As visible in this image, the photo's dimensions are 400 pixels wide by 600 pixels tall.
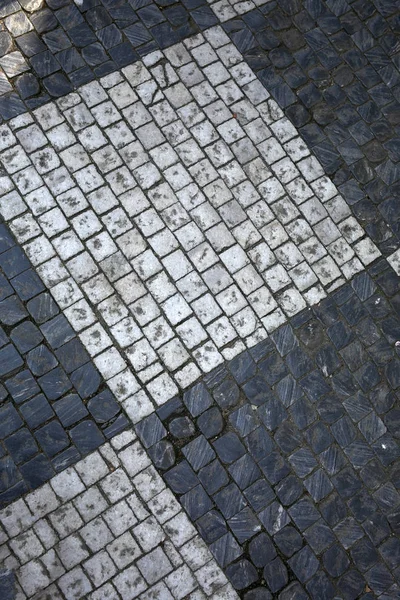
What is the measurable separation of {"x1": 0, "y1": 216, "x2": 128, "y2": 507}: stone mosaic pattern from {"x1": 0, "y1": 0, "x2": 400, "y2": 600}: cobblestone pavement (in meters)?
0.02

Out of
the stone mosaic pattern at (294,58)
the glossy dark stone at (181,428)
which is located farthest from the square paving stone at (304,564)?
the stone mosaic pattern at (294,58)

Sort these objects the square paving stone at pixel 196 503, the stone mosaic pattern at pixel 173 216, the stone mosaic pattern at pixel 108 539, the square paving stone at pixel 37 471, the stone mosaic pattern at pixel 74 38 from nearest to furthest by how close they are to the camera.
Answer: the stone mosaic pattern at pixel 108 539
the square paving stone at pixel 37 471
the square paving stone at pixel 196 503
the stone mosaic pattern at pixel 173 216
the stone mosaic pattern at pixel 74 38

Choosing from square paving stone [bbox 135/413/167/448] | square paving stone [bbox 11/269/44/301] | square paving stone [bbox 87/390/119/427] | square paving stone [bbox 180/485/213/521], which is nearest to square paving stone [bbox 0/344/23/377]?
square paving stone [bbox 11/269/44/301]

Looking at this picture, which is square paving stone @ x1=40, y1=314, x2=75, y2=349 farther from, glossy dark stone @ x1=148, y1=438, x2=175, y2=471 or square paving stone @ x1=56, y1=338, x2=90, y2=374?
glossy dark stone @ x1=148, y1=438, x2=175, y2=471

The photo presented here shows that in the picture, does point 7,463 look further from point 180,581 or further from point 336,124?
point 336,124

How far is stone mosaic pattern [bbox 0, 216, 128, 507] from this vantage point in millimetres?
4664

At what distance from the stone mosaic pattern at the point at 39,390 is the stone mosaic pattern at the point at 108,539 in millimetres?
145

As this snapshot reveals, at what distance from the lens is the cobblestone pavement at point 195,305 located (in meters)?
4.67

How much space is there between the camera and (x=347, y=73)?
5766 millimetres

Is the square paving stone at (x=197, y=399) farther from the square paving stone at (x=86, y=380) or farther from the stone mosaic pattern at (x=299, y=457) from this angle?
the square paving stone at (x=86, y=380)

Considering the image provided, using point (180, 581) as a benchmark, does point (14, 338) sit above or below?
above

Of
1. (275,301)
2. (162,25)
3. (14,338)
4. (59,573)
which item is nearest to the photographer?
(59,573)

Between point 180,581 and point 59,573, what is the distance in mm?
931

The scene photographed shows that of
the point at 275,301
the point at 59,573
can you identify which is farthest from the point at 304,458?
the point at 59,573
